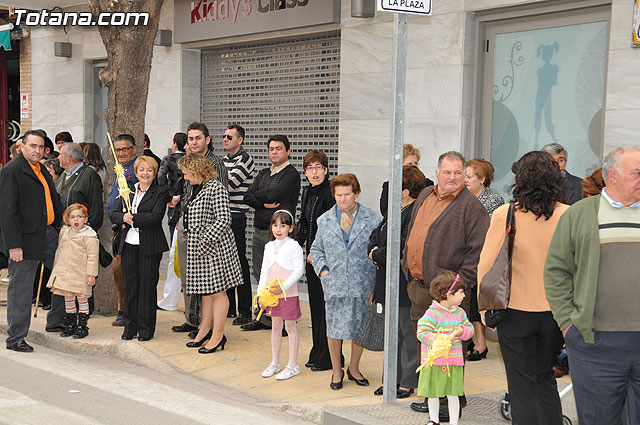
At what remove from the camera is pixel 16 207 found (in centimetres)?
824

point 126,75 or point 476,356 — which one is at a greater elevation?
point 126,75

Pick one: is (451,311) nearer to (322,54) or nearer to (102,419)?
(102,419)

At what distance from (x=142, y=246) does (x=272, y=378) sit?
2.03 metres

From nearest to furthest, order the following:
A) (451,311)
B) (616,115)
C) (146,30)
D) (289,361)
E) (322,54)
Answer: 1. (451,311)
2. (289,361)
3. (616,115)
4. (146,30)
5. (322,54)

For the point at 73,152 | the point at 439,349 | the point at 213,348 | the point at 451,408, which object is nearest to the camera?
the point at 439,349

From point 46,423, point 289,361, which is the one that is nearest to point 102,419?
point 46,423

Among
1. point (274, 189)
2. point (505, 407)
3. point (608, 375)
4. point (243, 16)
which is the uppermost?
point (243, 16)

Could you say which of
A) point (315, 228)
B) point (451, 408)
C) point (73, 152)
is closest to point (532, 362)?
point (451, 408)

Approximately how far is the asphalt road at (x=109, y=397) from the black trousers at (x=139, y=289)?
1.60 feet

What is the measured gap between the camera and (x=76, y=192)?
930cm

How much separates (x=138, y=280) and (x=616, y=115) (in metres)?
4.94

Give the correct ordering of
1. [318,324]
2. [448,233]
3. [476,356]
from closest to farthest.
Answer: [448,233] < [318,324] < [476,356]

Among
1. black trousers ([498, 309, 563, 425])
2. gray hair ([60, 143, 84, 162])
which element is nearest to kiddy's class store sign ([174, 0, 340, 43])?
gray hair ([60, 143, 84, 162])

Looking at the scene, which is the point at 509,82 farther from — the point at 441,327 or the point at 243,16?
the point at 441,327
